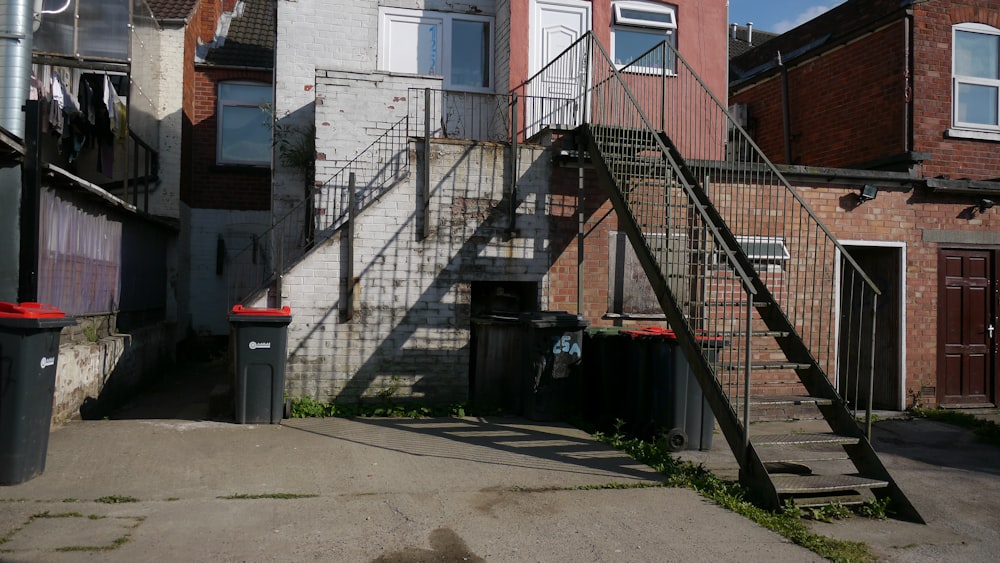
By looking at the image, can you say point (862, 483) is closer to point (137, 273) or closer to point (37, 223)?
point (37, 223)

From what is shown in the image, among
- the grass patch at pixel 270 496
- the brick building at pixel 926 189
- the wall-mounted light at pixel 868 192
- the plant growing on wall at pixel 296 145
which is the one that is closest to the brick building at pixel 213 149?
the plant growing on wall at pixel 296 145

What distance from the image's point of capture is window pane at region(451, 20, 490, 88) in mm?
11320

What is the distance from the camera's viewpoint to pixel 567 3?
11.2 metres

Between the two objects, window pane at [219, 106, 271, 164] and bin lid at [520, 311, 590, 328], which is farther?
window pane at [219, 106, 271, 164]

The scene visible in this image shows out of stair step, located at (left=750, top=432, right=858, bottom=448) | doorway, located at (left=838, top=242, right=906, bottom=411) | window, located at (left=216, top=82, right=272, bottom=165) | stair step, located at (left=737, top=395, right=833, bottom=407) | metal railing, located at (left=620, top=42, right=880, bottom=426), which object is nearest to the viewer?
stair step, located at (left=750, top=432, right=858, bottom=448)

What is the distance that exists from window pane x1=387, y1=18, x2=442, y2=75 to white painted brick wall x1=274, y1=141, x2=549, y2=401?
283 cm

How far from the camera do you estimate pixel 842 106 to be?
11852 millimetres

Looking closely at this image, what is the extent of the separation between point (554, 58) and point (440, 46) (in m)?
1.74

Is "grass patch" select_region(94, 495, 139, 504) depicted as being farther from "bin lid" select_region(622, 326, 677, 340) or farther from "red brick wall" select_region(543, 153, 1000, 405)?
"red brick wall" select_region(543, 153, 1000, 405)

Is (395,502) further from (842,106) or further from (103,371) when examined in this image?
(842,106)

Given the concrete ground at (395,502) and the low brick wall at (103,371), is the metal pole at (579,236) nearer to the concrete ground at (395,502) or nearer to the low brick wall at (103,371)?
the concrete ground at (395,502)

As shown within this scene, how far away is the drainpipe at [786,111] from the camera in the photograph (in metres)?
13.2

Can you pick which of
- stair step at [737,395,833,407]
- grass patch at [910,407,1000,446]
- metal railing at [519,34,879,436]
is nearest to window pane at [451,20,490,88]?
metal railing at [519,34,879,436]

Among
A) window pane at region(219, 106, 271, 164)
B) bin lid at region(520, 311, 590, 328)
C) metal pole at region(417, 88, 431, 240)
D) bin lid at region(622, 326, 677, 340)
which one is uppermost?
window pane at region(219, 106, 271, 164)
